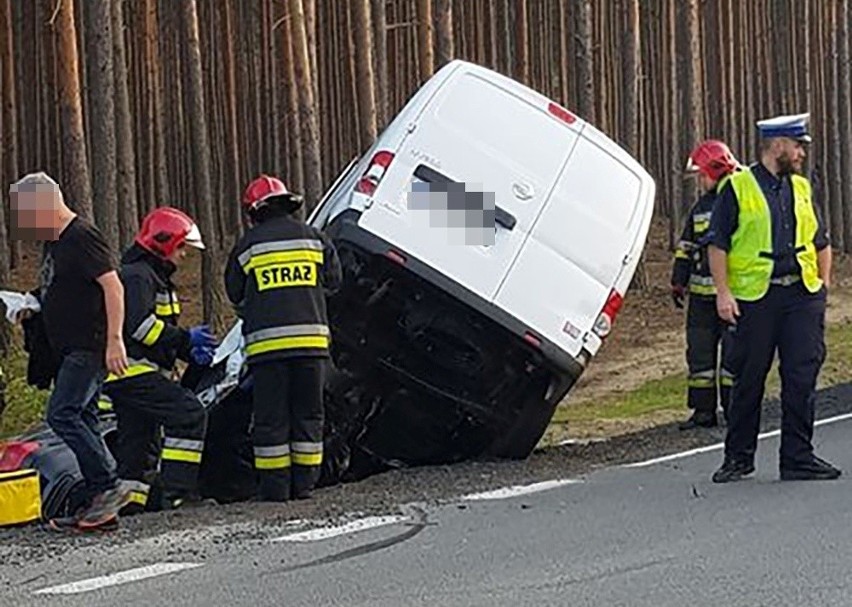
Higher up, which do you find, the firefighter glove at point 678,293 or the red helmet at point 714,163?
the red helmet at point 714,163

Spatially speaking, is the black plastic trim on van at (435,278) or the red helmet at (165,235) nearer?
the red helmet at (165,235)

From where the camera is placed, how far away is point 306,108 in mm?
22109

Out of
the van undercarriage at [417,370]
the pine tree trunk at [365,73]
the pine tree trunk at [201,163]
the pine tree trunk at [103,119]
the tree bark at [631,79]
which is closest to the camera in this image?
the van undercarriage at [417,370]

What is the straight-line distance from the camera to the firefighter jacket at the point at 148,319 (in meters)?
8.84

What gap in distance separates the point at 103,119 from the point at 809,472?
1108 centimetres

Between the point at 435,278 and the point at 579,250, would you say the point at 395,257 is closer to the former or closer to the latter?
the point at 435,278

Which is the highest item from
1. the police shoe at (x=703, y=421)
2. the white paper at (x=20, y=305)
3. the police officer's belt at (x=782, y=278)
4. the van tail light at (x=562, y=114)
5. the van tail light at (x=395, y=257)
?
the van tail light at (x=562, y=114)

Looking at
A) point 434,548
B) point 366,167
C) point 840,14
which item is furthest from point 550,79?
point 434,548

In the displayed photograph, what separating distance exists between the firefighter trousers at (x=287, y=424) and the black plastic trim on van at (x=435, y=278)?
73 cm

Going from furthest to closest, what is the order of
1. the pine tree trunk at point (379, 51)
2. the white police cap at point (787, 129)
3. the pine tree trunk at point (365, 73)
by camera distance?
the pine tree trunk at point (379, 51) → the pine tree trunk at point (365, 73) → the white police cap at point (787, 129)

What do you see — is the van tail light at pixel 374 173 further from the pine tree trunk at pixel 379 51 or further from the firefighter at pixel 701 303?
the pine tree trunk at pixel 379 51

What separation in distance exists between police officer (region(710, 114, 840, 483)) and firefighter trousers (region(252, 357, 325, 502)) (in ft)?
7.57

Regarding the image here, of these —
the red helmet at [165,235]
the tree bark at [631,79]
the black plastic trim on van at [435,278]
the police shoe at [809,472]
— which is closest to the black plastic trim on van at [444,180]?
the black plastic trim on van at [435,278]

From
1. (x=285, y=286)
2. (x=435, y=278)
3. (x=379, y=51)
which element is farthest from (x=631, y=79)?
(x=285, y=286)
